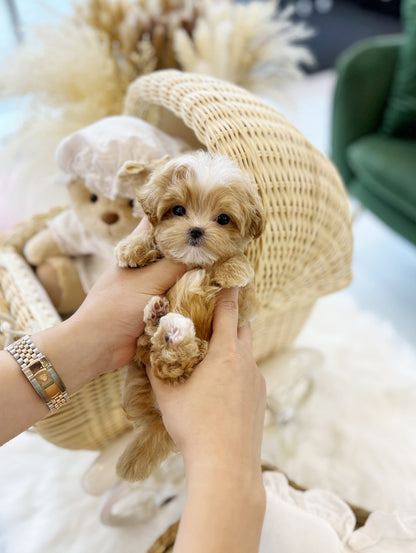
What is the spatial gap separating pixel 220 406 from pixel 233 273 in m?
0.24

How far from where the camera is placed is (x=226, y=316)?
812 millimetres

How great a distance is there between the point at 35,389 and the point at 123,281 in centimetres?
28

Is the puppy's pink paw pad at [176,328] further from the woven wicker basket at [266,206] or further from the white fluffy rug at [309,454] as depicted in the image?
the white fluffy rug at [309,454]

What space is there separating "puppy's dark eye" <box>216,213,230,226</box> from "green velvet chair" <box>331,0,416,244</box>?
1382 mm

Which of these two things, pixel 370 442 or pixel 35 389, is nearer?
pixel 35 389

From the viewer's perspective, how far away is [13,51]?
5.65ft

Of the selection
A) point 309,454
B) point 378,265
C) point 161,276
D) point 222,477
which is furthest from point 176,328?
point 378,265

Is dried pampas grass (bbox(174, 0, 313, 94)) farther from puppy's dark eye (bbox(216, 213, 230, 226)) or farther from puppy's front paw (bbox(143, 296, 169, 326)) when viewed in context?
puppy's front paw (bbox(143, 296, 169, 326))

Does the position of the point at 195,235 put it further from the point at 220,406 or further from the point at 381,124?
the point at 381,124

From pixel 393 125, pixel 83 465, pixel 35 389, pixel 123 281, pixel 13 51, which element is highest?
pixel 13 51

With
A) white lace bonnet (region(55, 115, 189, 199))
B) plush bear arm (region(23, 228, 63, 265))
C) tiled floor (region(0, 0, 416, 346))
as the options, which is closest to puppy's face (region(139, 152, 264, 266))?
white lace bonnet (region(55, 115, 189, 199))

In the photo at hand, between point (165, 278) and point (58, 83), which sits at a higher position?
point (58, 83)

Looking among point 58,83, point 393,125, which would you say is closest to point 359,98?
point 393,125

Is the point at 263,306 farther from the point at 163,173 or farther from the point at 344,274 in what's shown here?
the point at 163,173
